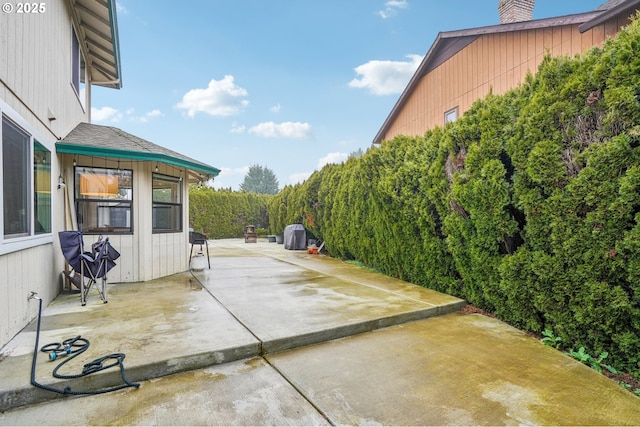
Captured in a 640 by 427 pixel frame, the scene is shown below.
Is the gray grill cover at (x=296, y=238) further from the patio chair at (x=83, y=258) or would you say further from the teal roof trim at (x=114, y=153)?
the patio chair at (x=83, y=258)

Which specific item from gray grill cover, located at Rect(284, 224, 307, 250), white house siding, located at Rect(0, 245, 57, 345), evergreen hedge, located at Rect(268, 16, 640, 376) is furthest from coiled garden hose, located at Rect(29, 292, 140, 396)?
gray grill cover, located at Rect(284, 224, 307, 250)

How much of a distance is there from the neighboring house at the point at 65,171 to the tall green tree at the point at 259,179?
139ft

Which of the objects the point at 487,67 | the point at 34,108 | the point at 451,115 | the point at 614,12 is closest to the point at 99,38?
the point at 34,108

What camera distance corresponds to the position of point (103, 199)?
16.9ft

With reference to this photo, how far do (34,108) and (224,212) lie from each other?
481 inches

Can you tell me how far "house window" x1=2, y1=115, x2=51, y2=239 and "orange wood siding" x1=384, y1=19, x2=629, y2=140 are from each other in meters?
5.51

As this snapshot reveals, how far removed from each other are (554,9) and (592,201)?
10.1 meters

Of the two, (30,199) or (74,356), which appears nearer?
(74,356)

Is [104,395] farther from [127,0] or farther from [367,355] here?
[127,0]

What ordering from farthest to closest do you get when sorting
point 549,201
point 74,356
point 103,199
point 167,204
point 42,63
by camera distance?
point 167,204
point 103,199
point 42,63
point 549,201
point 74,356

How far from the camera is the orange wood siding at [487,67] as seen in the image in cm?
674

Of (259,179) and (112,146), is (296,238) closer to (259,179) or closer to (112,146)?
(112,146)

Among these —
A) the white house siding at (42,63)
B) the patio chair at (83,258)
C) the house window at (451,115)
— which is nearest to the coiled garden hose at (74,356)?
the patio chair at (83,258)

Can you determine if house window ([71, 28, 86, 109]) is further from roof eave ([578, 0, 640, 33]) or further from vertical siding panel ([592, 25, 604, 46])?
vertical siding panel ([592, 25, 604, 46])
